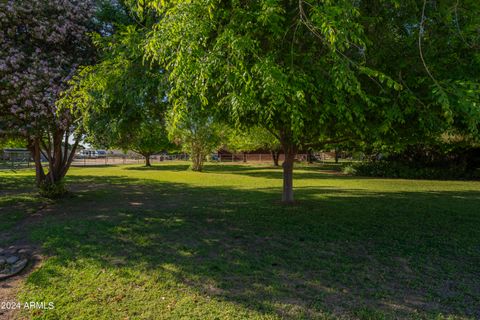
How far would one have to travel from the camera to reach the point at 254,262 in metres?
5.34

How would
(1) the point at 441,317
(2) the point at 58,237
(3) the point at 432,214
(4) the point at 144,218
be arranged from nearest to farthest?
(1) the point at 441,317 → (2) the point at 58,237 → (4) the point at 144,218 → (3) the point at 432,214

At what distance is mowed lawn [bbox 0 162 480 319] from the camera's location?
12.7 feet

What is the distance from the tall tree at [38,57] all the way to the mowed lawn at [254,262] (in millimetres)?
2596

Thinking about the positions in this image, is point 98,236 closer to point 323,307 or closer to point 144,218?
point 144,218

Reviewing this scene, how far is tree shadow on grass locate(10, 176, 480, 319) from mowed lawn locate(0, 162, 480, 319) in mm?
23

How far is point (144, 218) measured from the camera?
28.5ft

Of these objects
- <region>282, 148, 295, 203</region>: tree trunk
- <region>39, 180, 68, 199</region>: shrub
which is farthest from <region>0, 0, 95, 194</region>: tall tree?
<region>282, 148, 295, 203</region>: tree trunk

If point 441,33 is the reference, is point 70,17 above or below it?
above

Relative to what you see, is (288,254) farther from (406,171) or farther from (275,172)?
(275,172)

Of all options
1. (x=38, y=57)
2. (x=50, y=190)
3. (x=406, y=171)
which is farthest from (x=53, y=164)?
(x=406, y=171)

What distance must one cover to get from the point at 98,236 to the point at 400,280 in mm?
5492

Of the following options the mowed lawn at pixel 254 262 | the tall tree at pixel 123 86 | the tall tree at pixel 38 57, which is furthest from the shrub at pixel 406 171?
the tall tree at pixel 38 57

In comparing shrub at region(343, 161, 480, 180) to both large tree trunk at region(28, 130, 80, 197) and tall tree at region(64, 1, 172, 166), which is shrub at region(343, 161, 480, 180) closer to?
large tree trunk at region(28, 130, 80, 197)

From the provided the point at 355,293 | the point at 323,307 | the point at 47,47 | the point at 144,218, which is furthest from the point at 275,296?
the point at 47,47
